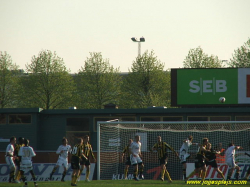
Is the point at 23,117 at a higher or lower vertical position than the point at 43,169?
higher

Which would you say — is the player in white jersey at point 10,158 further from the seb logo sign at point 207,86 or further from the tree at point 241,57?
the tree at point 241,57

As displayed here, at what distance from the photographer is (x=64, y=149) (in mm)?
21312

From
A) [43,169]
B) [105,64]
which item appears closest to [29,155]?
[43,169]

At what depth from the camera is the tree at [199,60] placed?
5312 centimetres

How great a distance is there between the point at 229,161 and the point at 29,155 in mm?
8393

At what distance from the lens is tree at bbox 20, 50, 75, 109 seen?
1911 inches

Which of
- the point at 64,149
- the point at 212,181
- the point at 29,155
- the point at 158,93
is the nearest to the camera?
the point at 29,155

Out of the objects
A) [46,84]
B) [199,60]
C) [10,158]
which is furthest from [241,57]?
[10,158]

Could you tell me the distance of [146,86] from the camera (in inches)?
1898

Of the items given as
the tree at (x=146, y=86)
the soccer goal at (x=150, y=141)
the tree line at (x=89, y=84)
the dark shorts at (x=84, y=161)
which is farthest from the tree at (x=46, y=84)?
the dark shorts at (x=84, y=161)

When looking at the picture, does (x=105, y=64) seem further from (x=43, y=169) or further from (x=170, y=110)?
(x=43, y=169)

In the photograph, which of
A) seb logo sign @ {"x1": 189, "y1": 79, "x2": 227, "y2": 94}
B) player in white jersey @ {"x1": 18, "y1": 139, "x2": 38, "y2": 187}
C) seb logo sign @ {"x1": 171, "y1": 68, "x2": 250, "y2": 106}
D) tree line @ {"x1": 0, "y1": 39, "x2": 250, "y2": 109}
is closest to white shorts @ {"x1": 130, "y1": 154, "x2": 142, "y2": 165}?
player in white jersey @ {"x1": 18, "y1": 139, "x2": 38, "y2": 187}

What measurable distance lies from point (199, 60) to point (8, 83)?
21.0m

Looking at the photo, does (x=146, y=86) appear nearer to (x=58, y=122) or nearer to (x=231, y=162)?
(x=58, y=122)
